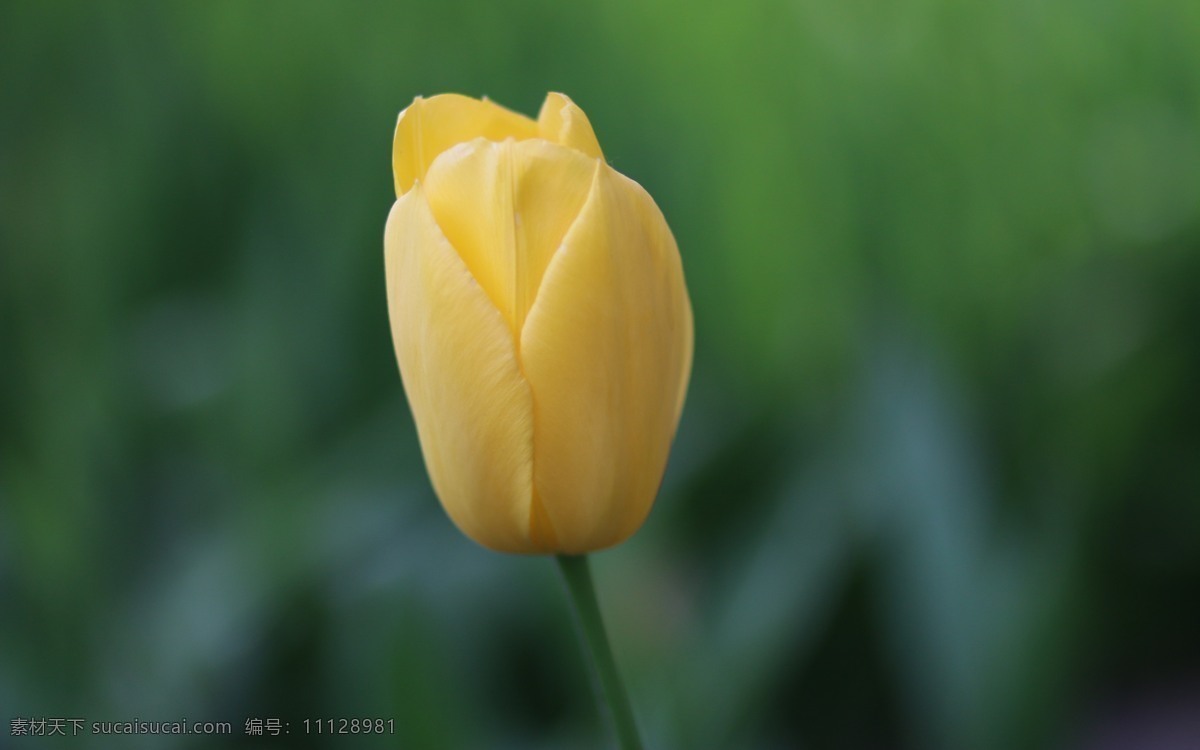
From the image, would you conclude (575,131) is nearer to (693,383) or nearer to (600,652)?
(600,652)

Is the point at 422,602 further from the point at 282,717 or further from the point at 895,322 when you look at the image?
the point at 895,322

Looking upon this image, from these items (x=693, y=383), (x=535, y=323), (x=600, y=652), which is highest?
(x=535, y=323)

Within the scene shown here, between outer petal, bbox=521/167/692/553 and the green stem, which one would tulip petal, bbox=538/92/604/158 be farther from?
the green stem

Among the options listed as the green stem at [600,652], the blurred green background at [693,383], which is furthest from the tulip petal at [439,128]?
the blurred green background at [693,383]

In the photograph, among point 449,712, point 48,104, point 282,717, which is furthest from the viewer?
point 48,104

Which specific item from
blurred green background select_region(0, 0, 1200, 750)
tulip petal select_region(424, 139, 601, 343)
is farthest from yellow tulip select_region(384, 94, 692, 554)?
blurred green background select_region(0, 0, 1200, 750)

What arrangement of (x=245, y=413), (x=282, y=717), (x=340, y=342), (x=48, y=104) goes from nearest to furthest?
(x=282, y=717), (x=245, y=413), (x=340, y=342), (x=48, y=104)

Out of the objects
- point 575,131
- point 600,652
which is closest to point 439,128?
point 575,131

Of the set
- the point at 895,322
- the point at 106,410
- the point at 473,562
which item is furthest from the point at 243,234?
the point at 895,322
